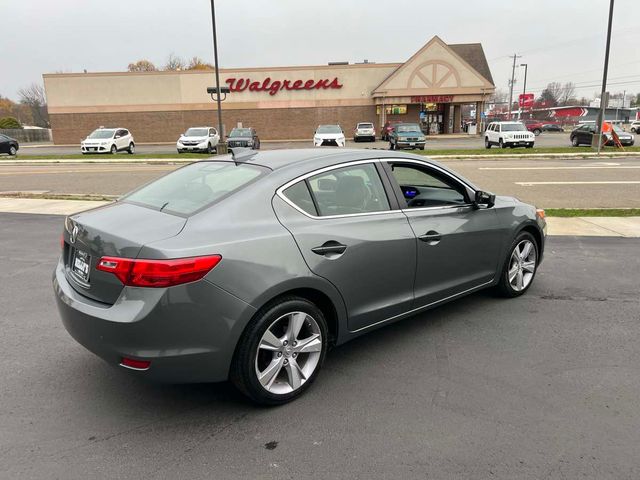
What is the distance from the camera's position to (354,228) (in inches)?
137

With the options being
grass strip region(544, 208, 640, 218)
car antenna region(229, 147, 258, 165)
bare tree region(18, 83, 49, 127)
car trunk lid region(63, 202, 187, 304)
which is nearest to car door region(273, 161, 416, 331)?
car antenna region(229, 147, 258, 165)

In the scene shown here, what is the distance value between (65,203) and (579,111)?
90833 mm

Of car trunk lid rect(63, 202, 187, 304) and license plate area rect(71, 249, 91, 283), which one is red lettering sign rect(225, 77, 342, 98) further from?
license plate area rect(71, 249, 91, 283)

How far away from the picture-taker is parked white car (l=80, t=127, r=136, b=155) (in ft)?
92.9

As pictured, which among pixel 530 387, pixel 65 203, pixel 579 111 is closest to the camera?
pixel 530 387

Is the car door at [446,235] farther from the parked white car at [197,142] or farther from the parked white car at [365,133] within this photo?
the parked white car at [365,133]

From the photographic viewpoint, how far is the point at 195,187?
3.54 metres

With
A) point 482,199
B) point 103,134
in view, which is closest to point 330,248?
point 482,199

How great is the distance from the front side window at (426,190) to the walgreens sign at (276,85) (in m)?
41.2

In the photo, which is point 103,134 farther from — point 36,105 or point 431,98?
point 36,105

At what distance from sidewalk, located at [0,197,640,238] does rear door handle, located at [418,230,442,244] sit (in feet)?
15.2

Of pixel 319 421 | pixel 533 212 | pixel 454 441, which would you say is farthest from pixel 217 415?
pixel 533 212

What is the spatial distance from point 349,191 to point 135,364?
1.86 meters

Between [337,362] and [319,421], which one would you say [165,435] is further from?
[337,362]
